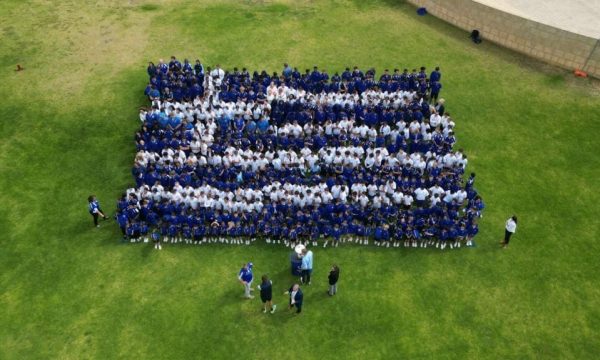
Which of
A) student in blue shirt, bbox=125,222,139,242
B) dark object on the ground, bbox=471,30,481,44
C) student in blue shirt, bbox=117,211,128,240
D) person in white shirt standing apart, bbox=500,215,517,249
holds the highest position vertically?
dark object on the ground, bbox=471,30,481,44

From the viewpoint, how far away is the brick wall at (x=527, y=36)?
1025 inches

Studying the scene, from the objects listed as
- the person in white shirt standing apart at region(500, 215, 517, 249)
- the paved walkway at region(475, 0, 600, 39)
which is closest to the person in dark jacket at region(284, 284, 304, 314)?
the person in white shirt standing apart at region(500, 215, 517, 249)

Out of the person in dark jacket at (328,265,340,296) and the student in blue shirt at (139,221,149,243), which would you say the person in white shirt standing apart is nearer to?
the person in dark jacket at (328,265,340,296)

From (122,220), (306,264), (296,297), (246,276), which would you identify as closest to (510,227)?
(306,264)

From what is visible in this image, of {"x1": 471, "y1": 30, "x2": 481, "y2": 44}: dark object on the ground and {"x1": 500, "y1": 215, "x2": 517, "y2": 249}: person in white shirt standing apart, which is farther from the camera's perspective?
{"x1": 471, "y1": 30, "x2": 481, "y2": 44}: dark object on the ground

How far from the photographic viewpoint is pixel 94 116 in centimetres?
2420

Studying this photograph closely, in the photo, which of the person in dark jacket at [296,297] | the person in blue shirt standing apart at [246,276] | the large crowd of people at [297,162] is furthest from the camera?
the large crowd of people at [297,162]

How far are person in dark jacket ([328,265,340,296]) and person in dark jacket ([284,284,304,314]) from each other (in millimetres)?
1104

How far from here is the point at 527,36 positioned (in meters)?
27.3

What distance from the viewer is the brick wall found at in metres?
26.0

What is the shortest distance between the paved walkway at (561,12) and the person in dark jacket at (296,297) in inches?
809

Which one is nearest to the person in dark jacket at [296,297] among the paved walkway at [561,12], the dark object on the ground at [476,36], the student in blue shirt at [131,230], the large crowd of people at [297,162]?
the large crowd of people at [297,162]

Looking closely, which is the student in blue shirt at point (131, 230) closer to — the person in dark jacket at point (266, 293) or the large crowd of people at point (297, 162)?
the large crowd of people at point (297, 162)

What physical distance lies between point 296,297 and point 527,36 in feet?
66.0
